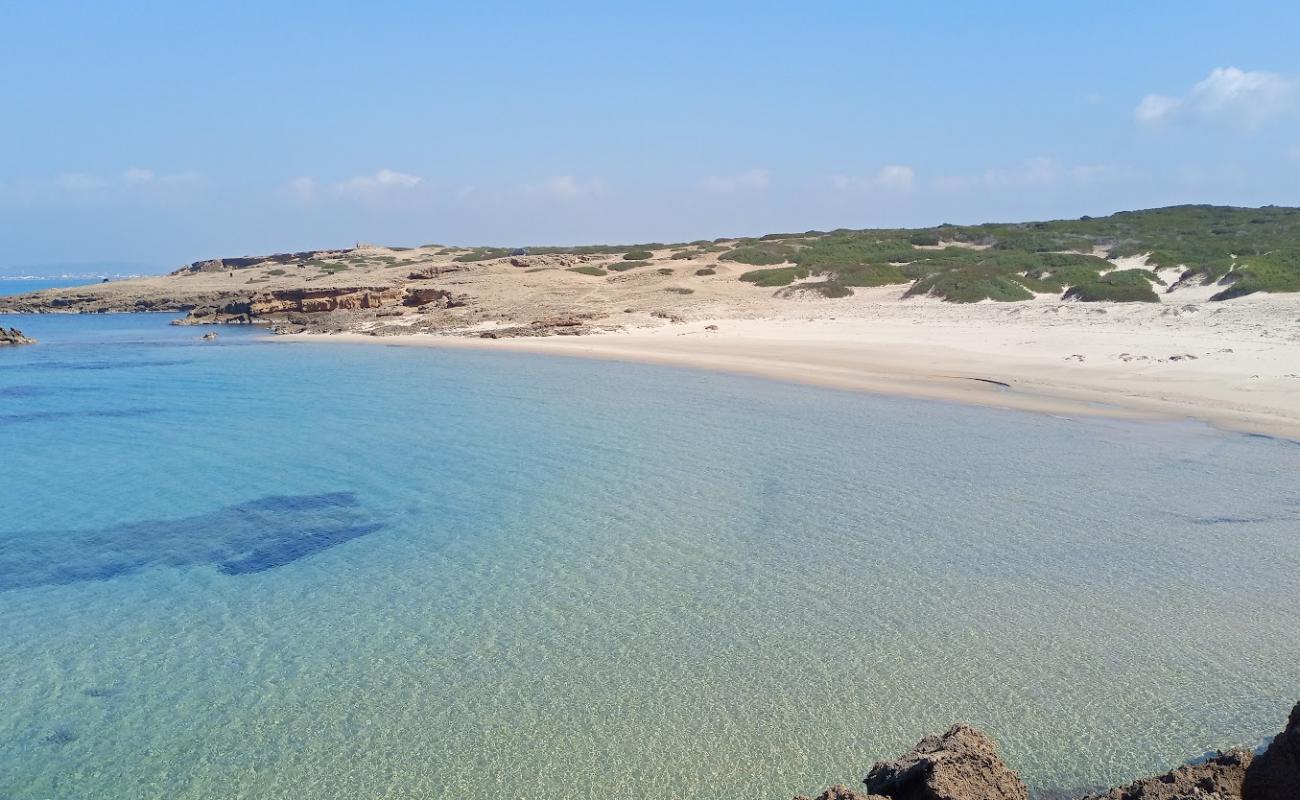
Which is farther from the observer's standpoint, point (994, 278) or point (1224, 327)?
point (994, 278)

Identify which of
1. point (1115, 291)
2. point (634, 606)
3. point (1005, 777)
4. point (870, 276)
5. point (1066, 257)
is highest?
point (1066, 257)

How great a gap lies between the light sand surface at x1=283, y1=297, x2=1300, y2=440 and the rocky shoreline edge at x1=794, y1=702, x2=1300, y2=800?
11390 mm

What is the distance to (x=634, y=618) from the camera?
301 inches

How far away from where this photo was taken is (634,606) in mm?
7883

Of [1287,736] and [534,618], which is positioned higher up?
[1287,736]

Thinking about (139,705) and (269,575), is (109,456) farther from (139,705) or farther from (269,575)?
(139,705)

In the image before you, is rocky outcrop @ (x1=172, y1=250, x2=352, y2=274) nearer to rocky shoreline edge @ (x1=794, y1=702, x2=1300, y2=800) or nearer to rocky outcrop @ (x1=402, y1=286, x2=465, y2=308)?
rocky outcrop @ (x1=402, y1=286, x2=465, y2=308)

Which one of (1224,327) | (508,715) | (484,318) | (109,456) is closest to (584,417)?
(109,456)

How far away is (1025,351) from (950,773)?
1957cm

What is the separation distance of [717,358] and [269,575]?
1712 centimetres

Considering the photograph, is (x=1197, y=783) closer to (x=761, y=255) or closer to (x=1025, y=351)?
(x=1025, y=351)

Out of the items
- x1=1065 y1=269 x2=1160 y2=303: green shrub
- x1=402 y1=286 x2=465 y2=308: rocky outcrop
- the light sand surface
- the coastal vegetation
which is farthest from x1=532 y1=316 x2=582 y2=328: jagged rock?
x1=1065 y1=269 x2=1160 y2=303: green shrub

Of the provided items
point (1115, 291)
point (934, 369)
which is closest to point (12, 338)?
point (934, 369)

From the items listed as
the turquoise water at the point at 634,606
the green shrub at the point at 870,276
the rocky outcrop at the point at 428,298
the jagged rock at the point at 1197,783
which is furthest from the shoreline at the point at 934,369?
the jagged rock at the point at 1197,783
